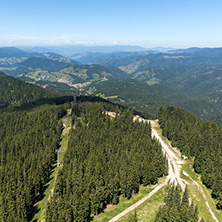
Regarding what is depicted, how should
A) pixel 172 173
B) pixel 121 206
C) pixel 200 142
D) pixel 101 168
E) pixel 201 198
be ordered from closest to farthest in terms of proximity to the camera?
pixel 121 206 < pixel 201 198 < pixel 101 168 < pixel 172 173 < pixel 200 142

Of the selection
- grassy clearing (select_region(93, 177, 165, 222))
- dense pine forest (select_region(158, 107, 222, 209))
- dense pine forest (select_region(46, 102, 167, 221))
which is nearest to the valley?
grassy clearing (select_region(93, 177, 165, 222))

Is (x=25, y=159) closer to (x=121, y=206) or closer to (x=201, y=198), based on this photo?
(x=121, y=206)

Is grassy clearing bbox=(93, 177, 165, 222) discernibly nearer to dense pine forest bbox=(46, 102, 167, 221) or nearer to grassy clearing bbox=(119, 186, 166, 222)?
dense pine forest bbox=(46, 102, 167, 221)

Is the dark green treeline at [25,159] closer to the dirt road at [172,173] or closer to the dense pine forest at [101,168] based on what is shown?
the dense pine forest at [101,168]

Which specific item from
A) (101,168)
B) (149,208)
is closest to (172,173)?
(149,208)

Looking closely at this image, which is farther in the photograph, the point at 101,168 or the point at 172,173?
the point at 172,173

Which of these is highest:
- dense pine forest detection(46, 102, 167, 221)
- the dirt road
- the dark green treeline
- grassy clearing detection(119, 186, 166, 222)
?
dense pine forest detection(46, 102, 167, 221)

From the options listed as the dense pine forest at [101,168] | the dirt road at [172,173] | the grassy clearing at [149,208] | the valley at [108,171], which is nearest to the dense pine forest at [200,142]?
the valley at [108,171]

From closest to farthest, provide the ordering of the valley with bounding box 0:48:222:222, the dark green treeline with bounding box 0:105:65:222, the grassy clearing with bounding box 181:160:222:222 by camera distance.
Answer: the valley with bounding box 0:48:222:222 < the grassy clearing with bounding box 181:160:222:222 < the dark green treeline with bounding box 0:105:65:222
